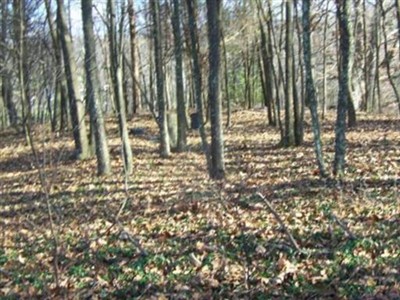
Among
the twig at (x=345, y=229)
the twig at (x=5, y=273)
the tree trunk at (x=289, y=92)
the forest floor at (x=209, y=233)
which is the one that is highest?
the tree trunk at (x=289, y=92)

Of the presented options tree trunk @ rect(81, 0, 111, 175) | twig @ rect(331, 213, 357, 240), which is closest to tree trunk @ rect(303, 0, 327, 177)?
twig @ rect(331, 213, 357, 240)

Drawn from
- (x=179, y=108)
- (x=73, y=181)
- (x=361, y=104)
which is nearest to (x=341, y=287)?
(x=73, y=181)

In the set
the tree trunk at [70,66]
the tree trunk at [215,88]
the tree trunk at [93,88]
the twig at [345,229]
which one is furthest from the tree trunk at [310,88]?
the tree trunk at [70,66]

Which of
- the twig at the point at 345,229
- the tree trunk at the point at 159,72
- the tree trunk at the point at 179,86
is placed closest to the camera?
the twig at the point at 345,229

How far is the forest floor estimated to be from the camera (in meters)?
6.72

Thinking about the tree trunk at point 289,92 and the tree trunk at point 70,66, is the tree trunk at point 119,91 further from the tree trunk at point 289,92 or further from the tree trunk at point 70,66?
the tree trunk at point 289,92

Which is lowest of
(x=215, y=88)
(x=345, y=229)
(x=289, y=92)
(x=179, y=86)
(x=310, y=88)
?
(x=345, y=229)

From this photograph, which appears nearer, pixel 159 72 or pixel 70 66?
pixel 159 72

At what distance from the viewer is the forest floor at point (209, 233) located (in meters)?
6.72

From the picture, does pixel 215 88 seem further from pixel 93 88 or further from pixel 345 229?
pixel 345 229

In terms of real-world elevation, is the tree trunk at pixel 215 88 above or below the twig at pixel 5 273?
above

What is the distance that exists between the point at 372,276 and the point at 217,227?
3.07m

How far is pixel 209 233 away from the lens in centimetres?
871

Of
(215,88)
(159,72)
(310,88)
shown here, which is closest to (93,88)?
(159,72)
